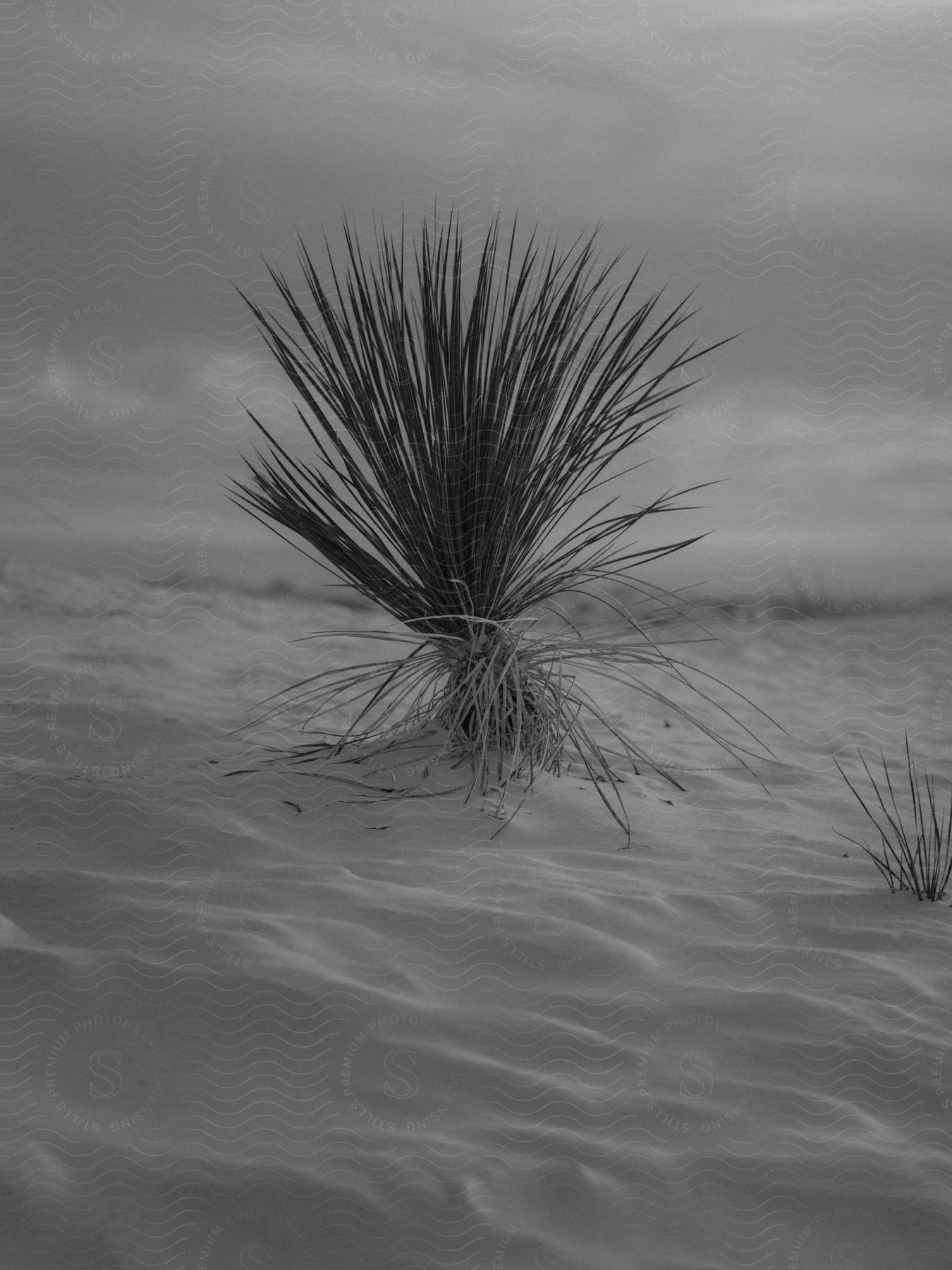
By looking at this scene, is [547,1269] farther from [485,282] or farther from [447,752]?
[485,282]

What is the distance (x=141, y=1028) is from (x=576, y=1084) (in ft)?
1.76

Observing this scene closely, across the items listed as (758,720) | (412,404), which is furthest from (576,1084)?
(758,720)

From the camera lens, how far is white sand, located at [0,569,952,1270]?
3.97ft

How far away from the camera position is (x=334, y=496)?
262 cm

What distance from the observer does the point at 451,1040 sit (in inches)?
59.1

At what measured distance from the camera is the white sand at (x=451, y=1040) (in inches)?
47.7
